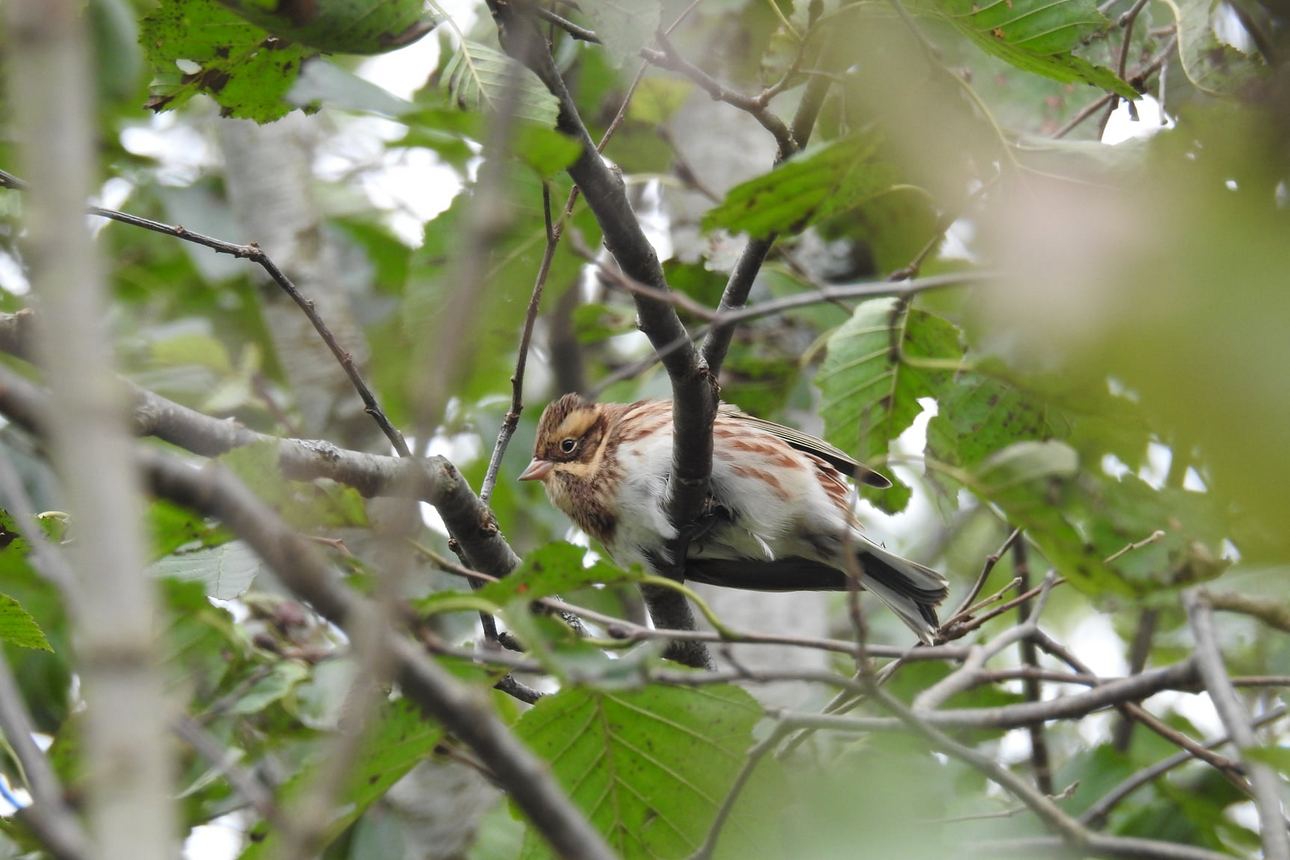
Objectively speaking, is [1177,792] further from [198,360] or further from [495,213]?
[198,360]

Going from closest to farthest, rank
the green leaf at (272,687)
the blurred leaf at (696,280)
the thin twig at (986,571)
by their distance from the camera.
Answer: the thin twig at (986,571), the green leaf at (272,687), the blurred leaf at (696,280)

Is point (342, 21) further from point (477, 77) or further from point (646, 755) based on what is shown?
point (646, 755)

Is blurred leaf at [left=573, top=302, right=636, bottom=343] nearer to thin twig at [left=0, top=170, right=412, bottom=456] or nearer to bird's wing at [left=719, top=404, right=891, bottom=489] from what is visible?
bird's wing at [left=719, top=404, right=891, bottom=489]

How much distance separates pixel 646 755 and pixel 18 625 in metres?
1.28

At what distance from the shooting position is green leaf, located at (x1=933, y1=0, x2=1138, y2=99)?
254cm

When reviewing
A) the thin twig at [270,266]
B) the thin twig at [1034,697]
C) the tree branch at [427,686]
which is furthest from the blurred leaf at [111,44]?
the thin twig at [1034,697]

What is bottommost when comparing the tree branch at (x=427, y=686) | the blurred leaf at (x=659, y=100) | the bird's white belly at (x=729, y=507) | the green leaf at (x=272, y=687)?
the green leaf at (x=272, y=687)

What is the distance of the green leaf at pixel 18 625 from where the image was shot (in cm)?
250

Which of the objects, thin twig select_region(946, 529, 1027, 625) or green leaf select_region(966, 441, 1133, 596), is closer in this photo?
green leaf select_region(966, 441, 1133, 596)

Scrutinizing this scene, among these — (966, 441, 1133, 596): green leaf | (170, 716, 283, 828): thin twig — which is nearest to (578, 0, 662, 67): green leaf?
→ (966, 441, 1133, 596): green leaf

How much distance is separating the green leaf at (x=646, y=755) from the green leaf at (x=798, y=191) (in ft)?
2.74

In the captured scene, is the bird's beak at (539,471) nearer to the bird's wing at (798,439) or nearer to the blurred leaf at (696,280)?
the bird's wing at (798,439)

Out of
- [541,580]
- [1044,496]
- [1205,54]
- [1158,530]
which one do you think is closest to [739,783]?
[541,580]

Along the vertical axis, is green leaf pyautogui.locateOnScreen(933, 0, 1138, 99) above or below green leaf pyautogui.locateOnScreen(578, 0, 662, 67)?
above
